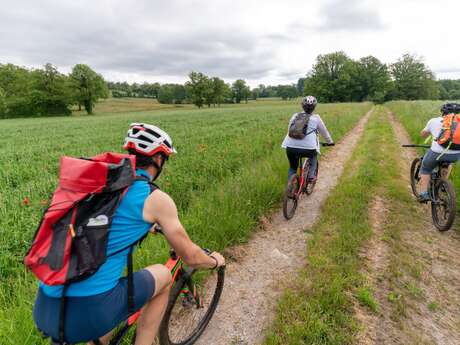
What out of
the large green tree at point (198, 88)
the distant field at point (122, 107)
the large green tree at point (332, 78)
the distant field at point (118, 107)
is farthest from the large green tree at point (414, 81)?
the distant field at point (118, 107)

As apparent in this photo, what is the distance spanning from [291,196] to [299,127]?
1.43 meters

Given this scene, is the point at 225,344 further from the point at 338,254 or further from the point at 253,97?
the point at 253,97

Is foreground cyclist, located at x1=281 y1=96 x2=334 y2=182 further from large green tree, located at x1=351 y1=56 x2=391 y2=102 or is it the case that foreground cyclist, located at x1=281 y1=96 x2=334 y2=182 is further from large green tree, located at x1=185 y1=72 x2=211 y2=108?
large green tree, located at x1=351 y1=56 x2=391 y2=102

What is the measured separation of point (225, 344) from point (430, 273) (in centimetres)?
312

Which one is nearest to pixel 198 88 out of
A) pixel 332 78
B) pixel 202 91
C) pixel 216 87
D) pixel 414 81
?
pixel 202 91

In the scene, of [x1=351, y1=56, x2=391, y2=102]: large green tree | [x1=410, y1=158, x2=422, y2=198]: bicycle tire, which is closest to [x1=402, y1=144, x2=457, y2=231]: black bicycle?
[x1=410, y1=158, x2=422, y2=198]: bicycle tire

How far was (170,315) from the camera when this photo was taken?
2.48m

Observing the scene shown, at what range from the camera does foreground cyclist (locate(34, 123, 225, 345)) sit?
1419 millimetres

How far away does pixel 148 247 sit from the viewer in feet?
11.3

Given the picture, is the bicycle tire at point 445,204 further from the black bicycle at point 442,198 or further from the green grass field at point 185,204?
the green grass field at point 185,204

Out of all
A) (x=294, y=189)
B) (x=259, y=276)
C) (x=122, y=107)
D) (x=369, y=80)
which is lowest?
(x=259, y=276)

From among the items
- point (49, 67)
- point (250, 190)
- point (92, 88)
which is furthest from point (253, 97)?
point (250, 190)

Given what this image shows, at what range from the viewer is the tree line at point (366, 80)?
77812 mm

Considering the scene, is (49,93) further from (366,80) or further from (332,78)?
(366,80)
